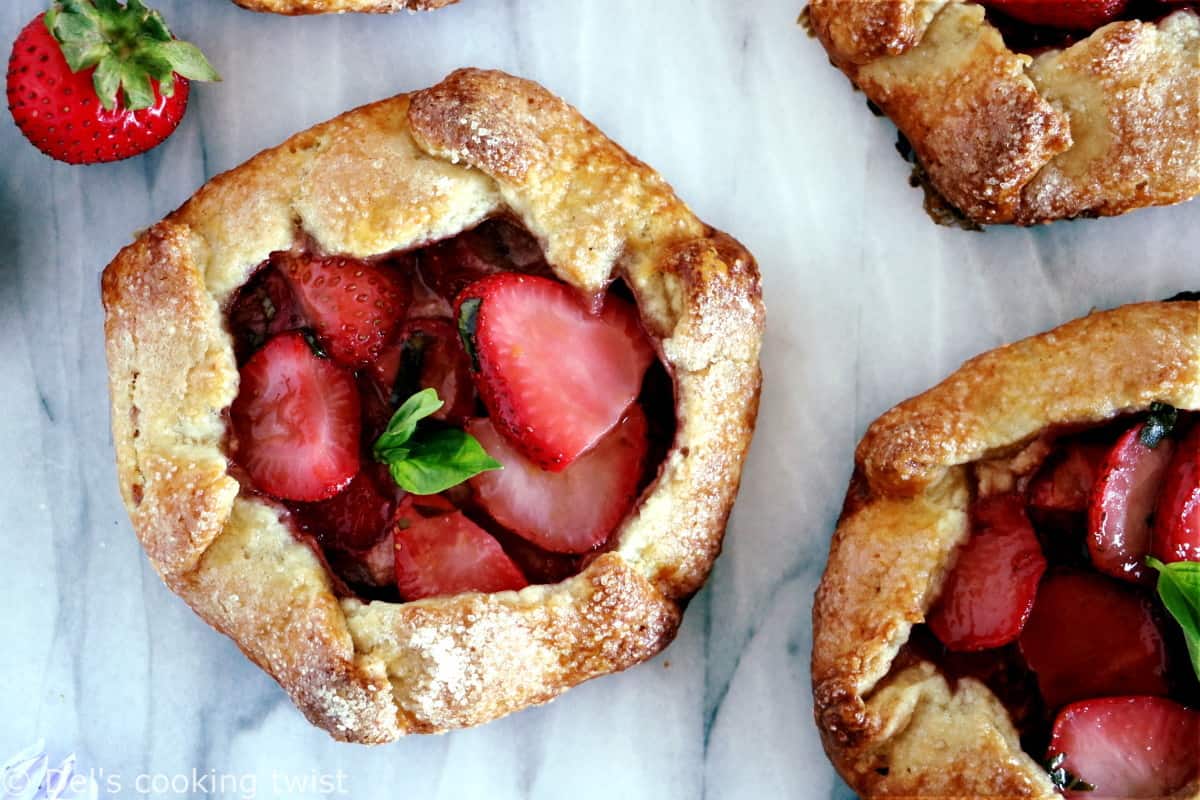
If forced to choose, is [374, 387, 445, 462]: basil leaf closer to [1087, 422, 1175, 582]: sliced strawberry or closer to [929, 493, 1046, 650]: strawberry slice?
[929, 493, 1046, 650]: strawberry slice

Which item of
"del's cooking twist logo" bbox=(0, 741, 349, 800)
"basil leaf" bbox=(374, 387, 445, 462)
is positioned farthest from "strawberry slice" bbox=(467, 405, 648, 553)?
"del's cooking twist logo" bbox=(0, 741, 349, 800)

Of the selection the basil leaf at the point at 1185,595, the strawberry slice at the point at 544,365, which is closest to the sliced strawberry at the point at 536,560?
the strawberry slice at the point at 544,365

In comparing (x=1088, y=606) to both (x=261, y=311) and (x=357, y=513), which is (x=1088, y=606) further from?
(x=261, y=311)

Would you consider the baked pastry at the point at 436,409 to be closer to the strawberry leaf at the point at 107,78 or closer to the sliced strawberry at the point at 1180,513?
the strawberry leaf at the point at 107,78

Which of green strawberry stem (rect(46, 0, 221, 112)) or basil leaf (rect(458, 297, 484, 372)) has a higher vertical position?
green strawberry stem (rect(46, 0, 221, 112))

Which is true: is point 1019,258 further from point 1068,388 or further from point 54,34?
point 54,34

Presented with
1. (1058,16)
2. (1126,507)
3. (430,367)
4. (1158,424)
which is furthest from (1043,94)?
(430,367)
